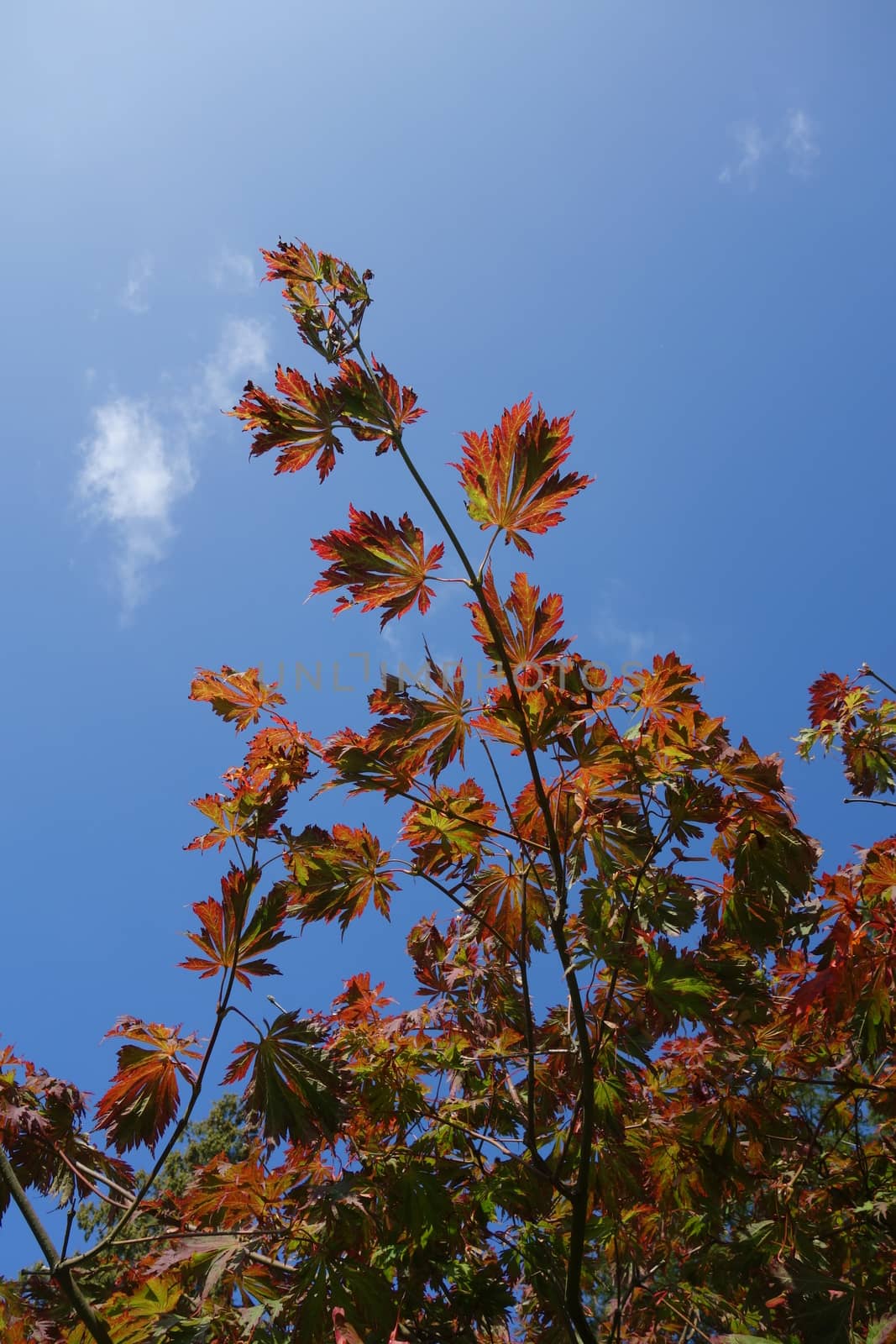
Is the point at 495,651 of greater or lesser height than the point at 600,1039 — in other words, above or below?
above

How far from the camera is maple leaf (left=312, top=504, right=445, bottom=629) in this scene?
243 centimetres

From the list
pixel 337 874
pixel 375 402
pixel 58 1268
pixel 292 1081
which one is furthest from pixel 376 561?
pixel 58 1268

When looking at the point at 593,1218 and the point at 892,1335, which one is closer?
the point at 892,1335

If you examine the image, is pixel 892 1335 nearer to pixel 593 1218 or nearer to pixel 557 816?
pixel 593 1218

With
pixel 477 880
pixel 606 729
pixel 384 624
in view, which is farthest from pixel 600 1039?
pixel 384 624

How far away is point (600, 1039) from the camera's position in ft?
7.35

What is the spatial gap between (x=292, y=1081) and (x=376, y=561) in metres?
1.63

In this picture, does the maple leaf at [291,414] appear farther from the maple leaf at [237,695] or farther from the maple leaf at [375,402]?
the maple leaf at [237,695]

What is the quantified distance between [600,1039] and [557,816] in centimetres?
66

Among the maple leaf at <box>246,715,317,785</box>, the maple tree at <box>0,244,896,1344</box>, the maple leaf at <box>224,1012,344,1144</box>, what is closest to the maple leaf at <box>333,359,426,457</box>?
the maple tree at <box>0,244,896,1344</box>

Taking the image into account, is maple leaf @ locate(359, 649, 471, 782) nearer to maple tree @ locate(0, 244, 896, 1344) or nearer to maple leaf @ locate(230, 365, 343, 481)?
maple tree @ locate(0, 244, 896, 1344)

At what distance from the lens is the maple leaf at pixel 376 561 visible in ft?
7.98

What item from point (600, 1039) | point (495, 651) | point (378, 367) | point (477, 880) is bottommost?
point (600, 1039)

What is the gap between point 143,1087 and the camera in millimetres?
2441
